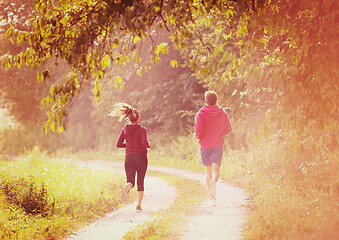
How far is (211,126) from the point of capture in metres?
9.67

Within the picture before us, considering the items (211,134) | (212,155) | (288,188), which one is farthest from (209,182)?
(288,188)

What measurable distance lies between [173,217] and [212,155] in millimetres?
1690

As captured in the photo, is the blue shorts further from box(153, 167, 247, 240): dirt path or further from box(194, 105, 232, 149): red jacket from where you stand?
box(153, 167, 247, 240): dirt path

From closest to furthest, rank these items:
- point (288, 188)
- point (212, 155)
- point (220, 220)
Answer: point (220, 220) < point (212, 155) < point (288, 188)

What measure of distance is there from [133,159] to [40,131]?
23981 millimetres

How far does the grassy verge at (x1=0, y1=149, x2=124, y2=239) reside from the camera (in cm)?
744

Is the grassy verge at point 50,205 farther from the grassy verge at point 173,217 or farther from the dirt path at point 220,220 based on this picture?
the dirt path at point 220,220

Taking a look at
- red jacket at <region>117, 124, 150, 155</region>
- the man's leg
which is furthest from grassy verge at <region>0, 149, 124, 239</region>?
the man's leg

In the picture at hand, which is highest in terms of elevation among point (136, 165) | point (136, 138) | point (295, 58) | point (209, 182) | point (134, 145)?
point (295, 58)

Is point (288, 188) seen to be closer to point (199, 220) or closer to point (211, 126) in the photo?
point (211, 126)

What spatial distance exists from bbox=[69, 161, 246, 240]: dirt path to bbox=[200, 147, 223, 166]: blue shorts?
96 centimetres

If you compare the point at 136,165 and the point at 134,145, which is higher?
the point at 134,145

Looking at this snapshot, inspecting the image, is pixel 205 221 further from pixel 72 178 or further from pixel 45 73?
pixel 72 178

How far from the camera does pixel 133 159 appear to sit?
9.67 m
